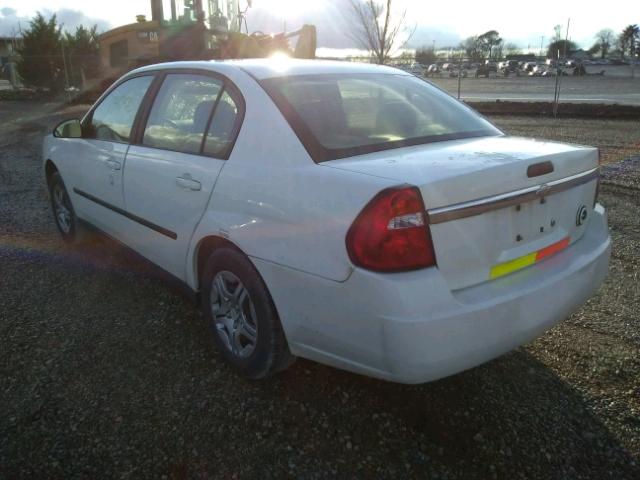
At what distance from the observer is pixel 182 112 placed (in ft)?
10.7

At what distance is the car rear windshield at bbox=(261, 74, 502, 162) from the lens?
256 cm

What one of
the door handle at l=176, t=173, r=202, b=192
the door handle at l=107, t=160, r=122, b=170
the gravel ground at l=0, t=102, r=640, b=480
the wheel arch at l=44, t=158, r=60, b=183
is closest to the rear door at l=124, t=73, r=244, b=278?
the door handle at l=176, t=173, r=202, b=192

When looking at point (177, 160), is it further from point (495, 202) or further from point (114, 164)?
point (495, 202)

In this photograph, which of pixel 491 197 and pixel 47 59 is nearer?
pixel 491 197

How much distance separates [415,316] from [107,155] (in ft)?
8.93

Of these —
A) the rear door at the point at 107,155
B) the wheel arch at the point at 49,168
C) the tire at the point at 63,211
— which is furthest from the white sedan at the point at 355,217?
the wheel arch at the point at 49,168

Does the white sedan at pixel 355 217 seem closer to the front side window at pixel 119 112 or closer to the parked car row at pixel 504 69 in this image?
the front side window at pixel 119 112

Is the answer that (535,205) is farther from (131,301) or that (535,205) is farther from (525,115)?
(525,115)

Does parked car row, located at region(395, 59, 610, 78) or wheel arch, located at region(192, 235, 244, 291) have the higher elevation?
parked car row, located at region(395, 59, 610, 78)

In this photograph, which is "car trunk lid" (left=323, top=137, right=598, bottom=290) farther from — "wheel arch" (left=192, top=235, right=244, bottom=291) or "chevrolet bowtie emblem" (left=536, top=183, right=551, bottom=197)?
"wheel arch" (left=192, top=235, right=244, bottom=291)

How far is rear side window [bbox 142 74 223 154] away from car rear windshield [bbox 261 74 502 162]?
0.43 metres

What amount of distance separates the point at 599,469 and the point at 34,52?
27.7 m

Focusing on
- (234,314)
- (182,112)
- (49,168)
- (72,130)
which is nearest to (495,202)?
(234,314)

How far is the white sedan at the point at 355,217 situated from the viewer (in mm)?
2047
